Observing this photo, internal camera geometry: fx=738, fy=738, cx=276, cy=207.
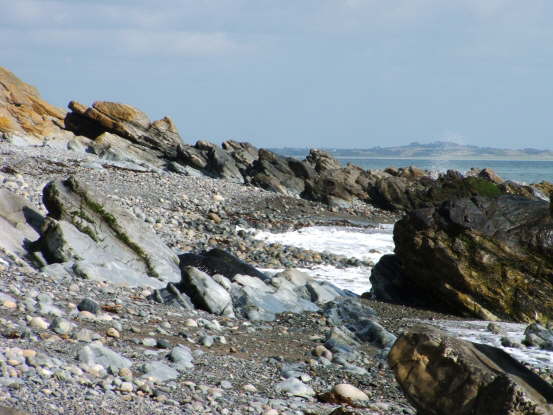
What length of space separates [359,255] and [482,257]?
913 centimetres

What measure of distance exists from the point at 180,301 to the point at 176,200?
674 inches

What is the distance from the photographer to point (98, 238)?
13.4m

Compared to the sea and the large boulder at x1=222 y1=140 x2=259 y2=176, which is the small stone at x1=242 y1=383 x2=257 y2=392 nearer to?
the sea

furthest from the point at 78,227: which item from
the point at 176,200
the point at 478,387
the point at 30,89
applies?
the point at 30,89

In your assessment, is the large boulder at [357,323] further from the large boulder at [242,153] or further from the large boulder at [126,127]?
the large boulder at [126,127]

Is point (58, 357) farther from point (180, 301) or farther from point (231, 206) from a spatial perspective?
point (231, 206)

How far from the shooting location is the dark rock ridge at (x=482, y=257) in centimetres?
1412

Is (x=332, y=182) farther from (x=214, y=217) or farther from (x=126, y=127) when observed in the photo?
(x=126, y=127)

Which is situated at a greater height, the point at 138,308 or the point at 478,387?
the point at 478,387

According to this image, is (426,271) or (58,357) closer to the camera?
(58,357)

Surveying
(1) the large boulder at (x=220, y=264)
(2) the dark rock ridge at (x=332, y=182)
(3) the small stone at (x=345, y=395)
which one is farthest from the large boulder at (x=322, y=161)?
(3) the small stone at (x=345, y=395)

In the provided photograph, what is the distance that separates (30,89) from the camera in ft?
179

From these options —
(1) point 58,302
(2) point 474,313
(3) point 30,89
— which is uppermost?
(3) point 30,89

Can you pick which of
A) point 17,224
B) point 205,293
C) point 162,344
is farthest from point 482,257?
point 17,224
